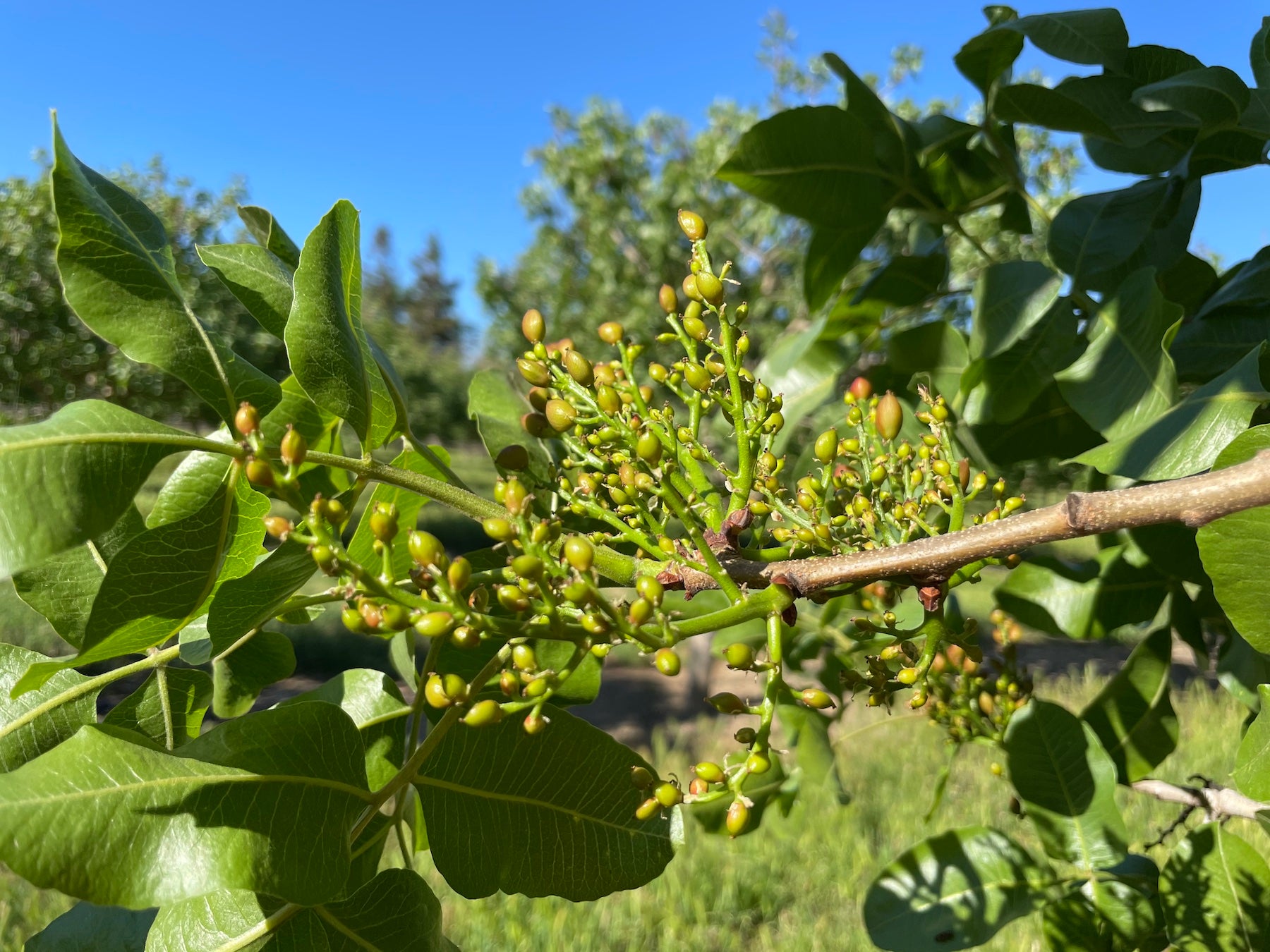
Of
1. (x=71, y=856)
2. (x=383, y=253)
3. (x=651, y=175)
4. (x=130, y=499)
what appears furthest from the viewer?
(x=383, y=253)

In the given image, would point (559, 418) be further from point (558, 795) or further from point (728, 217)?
point (728, 217)

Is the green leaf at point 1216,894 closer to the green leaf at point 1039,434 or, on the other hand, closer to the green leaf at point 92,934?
the green leaf at point 1039,434

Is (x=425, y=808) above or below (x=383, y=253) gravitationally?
below

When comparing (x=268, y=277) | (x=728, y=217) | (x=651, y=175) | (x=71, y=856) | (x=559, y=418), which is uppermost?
(x=651, y=175)

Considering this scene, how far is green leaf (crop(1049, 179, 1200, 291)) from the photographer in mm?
1264

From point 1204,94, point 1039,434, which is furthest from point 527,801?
point 1204,94

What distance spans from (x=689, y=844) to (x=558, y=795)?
210 inches

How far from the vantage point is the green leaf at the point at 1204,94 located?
110 cm

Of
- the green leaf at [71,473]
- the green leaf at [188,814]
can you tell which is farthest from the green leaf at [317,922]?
the green leaf at [71,473]

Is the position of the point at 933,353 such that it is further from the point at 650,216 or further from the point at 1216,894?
the point at 650,216

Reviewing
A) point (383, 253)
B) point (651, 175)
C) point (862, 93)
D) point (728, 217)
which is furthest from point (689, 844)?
point (383, 253)

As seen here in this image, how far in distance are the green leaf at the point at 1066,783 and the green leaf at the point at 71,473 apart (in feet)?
3.98

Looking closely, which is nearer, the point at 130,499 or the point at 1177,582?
the point at 130,499

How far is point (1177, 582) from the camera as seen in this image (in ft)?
4.47
